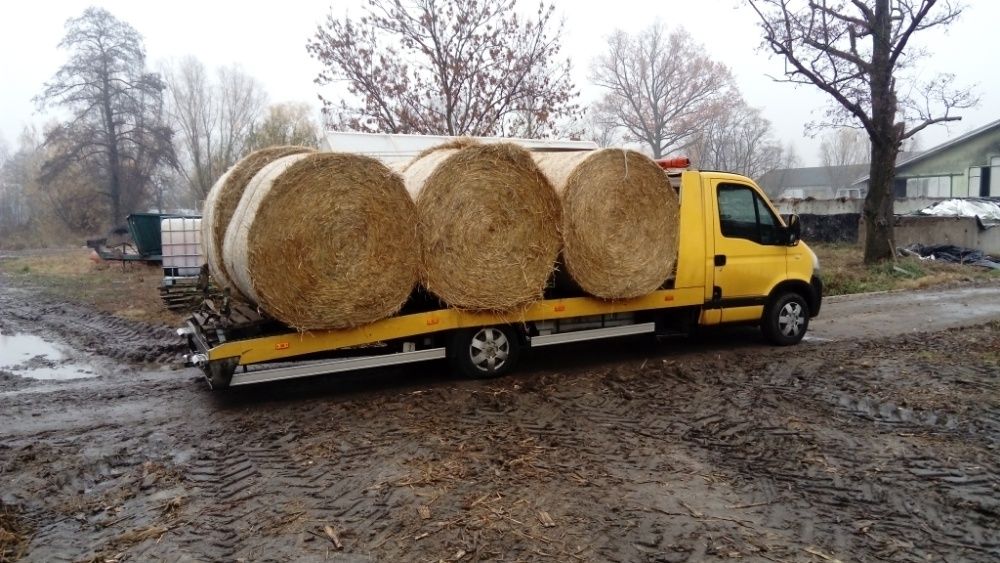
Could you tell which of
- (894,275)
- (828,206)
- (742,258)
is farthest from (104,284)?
(828,206)

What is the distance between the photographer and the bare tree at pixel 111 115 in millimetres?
36500

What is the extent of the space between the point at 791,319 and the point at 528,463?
5.24m

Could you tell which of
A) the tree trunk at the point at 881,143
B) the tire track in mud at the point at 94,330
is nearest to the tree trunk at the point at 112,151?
the tire track in mud at the point at 94,330

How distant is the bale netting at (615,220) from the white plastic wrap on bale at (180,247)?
26.6ft

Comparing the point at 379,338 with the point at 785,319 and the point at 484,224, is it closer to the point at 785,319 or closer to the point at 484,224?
the point at 484,224

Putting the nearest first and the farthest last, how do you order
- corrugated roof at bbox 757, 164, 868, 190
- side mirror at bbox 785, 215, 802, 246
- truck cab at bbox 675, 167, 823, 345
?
truck cab at bbox 675, 167, 823, 345, side mirror at bbox 785, 215, 802, 246, corrugated roof at bbox 757, 164, 868, 190

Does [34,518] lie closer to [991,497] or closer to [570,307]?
[570,307]

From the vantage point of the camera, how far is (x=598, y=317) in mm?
7621

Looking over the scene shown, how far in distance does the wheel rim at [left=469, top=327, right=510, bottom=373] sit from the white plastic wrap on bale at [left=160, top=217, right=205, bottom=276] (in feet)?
25.2

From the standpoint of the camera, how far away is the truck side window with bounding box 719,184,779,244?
8.00 metres

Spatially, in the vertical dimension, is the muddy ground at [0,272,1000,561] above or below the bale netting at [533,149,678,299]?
below

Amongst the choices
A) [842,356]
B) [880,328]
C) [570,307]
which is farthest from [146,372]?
[880,328]

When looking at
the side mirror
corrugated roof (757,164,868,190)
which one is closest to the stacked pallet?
the side mirror

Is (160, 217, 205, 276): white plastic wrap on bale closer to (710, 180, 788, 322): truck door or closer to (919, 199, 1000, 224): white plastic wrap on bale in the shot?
(710, 180, 788, 322): truck door
